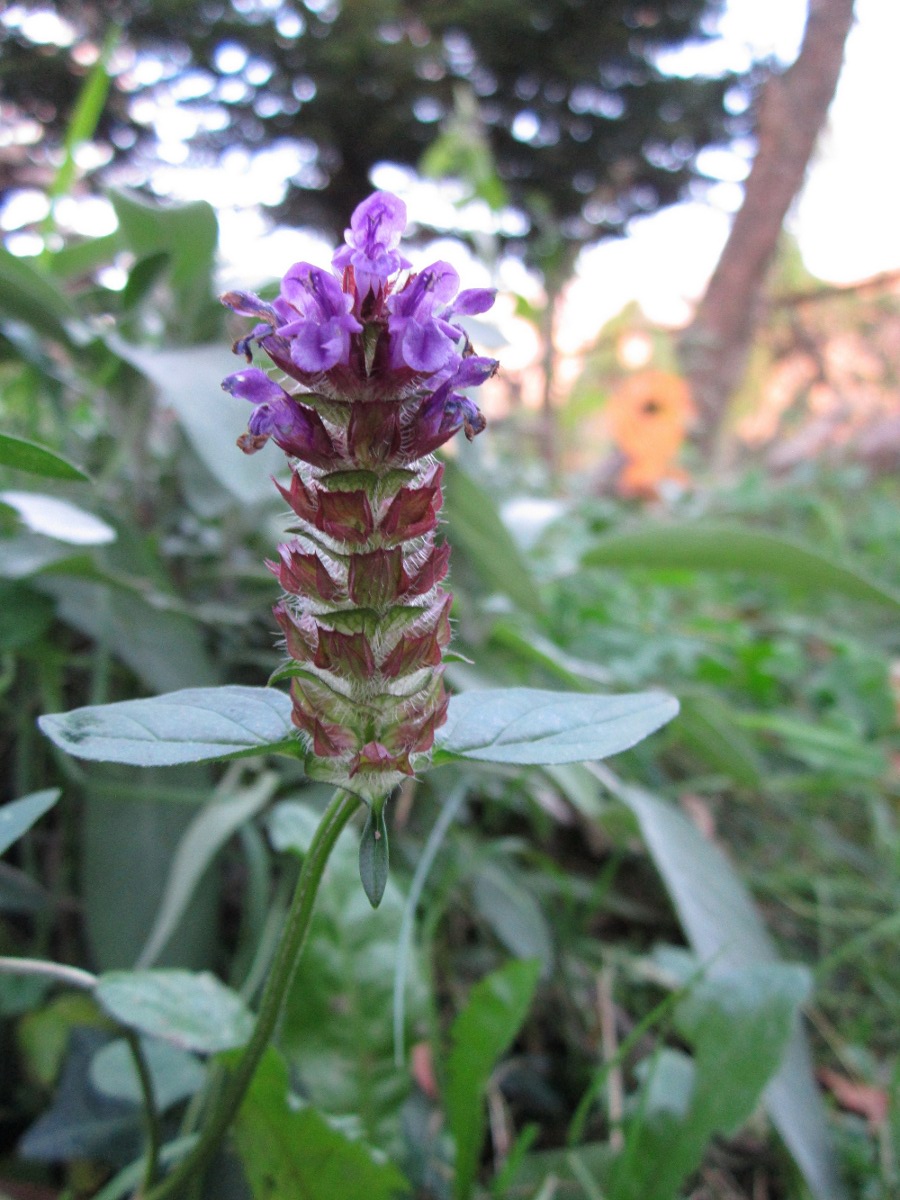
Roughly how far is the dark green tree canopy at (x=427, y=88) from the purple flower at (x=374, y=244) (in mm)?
3668

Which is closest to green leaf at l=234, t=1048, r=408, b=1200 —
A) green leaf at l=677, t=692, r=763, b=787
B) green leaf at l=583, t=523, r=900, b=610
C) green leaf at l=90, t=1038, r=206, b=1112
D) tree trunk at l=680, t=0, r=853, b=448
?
green leaf at l=90, t=1038, r=206, b=1112

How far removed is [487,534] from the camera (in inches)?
43.4

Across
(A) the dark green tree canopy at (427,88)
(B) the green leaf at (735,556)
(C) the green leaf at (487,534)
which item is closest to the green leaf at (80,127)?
(C) the green leaf at (487,534)

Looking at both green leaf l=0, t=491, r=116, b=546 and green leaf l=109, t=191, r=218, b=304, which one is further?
green leaf l=109, t=191, r=218, b=304

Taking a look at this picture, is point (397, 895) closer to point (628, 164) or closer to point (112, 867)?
point (112, 867)

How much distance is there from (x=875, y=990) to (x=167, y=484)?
43.8 inches

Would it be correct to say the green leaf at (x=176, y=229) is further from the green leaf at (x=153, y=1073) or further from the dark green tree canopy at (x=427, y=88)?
the dark green tree canopy at (x=427, y=88)

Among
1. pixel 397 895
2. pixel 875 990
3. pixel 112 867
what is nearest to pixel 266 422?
pixel 397 895

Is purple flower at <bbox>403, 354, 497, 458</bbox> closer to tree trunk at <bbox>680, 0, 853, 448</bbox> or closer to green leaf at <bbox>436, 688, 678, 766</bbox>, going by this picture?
green leaf at <bbox>436, 688, 678, 766</bbox>

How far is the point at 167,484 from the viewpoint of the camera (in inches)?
46.8

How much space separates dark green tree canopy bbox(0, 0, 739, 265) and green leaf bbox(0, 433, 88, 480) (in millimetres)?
3681

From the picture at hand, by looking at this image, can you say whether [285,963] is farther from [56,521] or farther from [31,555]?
[31,555]

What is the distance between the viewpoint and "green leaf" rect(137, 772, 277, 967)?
738 millimetres

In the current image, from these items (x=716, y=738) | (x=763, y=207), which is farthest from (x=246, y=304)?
(x=763, y=207)
